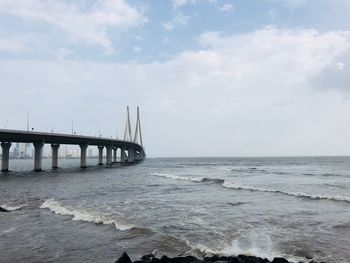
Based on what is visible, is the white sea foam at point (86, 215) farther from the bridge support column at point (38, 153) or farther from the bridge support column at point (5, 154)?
the bridge support column at point (38, 153)

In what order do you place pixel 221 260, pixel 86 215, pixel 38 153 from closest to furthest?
1. pixel 221 260
2. pixel 86 215
3. pixel 38 153

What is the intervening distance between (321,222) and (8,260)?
16.4 m

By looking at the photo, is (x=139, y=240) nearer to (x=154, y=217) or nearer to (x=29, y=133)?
(x=154, y=217)

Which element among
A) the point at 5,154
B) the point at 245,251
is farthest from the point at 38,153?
the point at 245,251

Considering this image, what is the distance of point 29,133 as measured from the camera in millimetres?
79938

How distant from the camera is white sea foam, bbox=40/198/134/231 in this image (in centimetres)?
2156

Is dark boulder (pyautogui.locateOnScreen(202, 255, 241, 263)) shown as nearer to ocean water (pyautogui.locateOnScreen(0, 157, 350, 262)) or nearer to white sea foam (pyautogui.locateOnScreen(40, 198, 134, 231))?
ocean water (pyautogui.locateOnScreen(0, 157, 350, 262))

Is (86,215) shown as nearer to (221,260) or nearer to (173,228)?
(173,228)

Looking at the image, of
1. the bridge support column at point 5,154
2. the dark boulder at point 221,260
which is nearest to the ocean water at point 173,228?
the dark boulder at point 221,260

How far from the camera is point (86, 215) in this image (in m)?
24.7

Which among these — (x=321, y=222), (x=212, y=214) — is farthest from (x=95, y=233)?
(x=321, y=222)

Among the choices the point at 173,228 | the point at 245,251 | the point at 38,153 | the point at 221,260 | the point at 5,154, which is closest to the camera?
the point at 221,260

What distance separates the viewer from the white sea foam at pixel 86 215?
21.6 metres

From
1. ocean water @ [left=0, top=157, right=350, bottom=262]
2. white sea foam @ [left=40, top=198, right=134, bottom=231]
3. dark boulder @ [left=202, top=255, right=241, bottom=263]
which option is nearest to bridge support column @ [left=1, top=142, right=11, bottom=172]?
ocean water @ [left=0, top=157, right=350, bottom=262]
